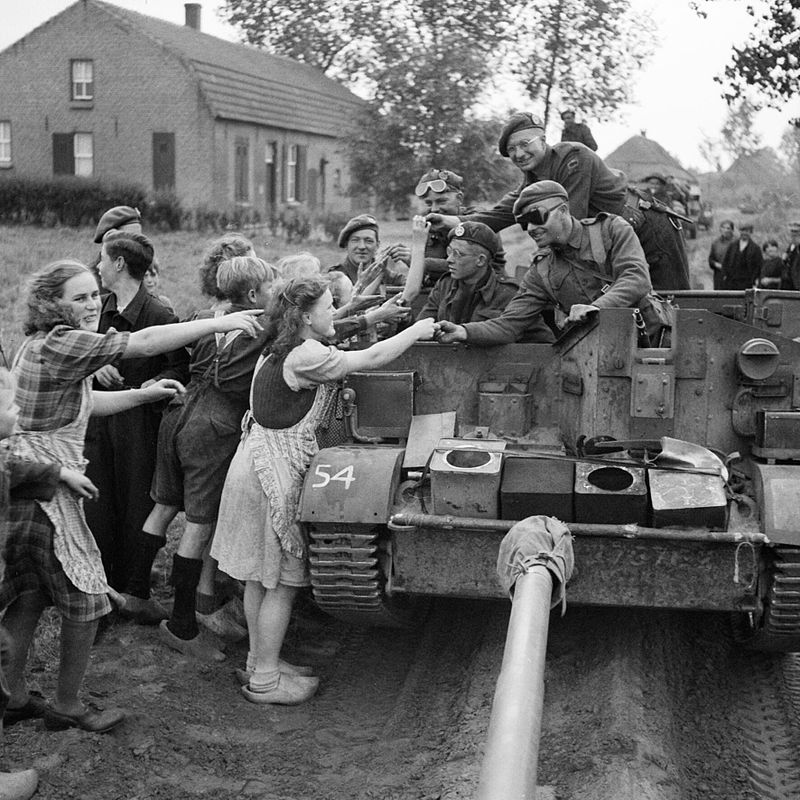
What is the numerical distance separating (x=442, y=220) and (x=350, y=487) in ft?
10.00

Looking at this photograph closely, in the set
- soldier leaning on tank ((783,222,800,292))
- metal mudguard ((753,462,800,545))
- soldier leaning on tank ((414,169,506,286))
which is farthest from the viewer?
soldier leaning on tank ((783,222,800,292))

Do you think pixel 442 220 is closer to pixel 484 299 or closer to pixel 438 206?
pixel 438 206

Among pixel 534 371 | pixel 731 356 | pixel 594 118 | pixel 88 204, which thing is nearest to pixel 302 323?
pixel 534 371

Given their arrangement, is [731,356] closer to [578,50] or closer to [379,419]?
[379,419]

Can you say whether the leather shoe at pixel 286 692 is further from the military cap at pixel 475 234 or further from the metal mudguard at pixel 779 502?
the military cap at pixel 475 234

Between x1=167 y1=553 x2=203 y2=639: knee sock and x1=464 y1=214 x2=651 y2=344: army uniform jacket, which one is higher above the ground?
x1=464 y1=214 x2=651 y2=344: army uniform jacket

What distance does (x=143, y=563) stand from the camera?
269 inches

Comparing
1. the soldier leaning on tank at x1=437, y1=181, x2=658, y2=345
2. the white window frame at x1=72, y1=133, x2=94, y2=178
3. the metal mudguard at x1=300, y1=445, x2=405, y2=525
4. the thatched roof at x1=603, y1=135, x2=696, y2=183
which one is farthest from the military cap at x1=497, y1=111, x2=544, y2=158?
the thatched roof at x1=603, y1=135, x2=696, y2=183

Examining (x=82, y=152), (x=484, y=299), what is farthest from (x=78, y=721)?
(x=82, y=152)

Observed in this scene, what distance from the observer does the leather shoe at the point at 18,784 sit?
4730 mm

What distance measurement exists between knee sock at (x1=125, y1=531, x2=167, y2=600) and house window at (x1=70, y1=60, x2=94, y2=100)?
101 feet

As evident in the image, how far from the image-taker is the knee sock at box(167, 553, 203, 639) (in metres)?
6.49

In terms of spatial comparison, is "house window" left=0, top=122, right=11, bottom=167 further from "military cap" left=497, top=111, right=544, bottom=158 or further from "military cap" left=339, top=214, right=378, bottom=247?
"military cap" left=497, top=111, right=544, bottom=158

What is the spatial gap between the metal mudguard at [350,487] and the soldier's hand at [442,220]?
263cm
